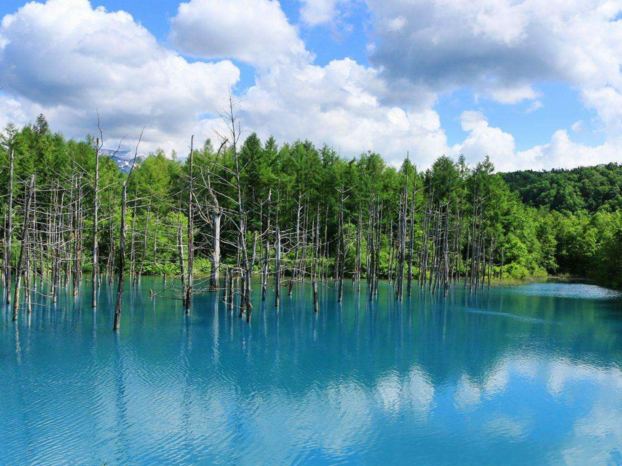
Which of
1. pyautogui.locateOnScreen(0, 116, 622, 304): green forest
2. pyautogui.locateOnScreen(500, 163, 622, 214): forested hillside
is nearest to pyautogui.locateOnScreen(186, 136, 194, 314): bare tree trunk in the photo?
pyautogui.locateOnScreen(0, 116, 622, 304): green forest

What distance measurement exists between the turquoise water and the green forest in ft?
44.1

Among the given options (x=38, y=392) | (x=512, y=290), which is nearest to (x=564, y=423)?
(x=38, y=392)

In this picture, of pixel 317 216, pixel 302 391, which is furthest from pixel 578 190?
pixel 302 391

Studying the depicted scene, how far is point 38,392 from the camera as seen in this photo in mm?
12523

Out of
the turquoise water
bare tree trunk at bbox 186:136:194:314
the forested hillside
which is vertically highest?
the forested hillside

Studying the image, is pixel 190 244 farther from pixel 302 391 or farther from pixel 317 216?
pixel 317 216

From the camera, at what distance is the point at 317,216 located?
38469 mm

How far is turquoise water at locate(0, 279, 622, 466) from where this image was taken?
9.98 meters

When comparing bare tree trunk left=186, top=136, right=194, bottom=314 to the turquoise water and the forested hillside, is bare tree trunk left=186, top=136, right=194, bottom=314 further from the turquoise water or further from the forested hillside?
the forested hillside

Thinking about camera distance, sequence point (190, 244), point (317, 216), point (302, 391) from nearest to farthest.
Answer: point (302, 391) < point (190, 244) < point (317, 216)

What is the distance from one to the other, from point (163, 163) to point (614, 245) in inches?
2212

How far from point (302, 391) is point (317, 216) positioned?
84.1 feet

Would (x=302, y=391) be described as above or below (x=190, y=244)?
below

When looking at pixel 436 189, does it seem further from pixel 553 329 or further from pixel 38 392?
pixel 38 392
